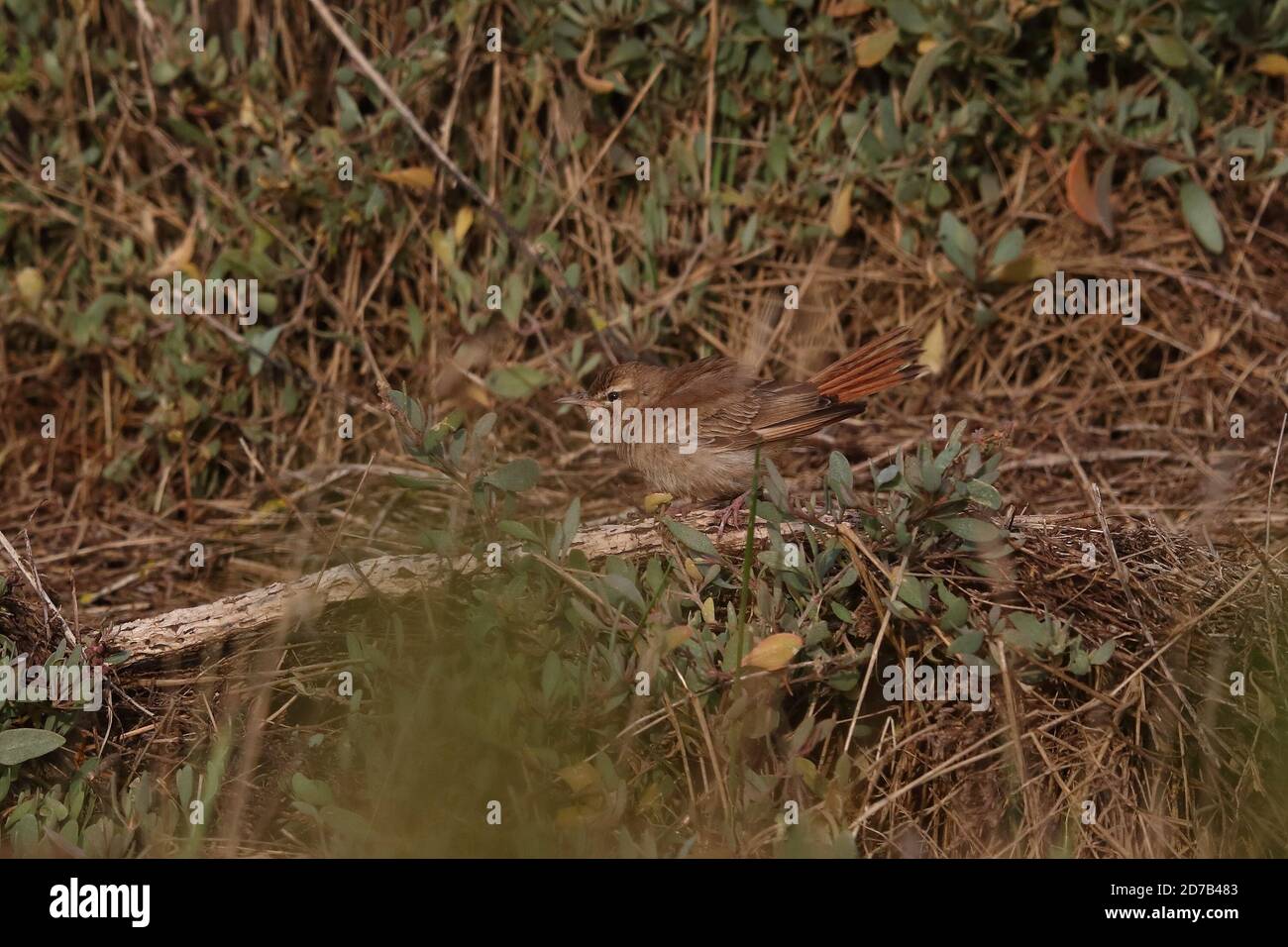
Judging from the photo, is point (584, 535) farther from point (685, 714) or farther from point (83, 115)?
point (83, 115)

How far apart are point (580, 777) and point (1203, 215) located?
11.5ft

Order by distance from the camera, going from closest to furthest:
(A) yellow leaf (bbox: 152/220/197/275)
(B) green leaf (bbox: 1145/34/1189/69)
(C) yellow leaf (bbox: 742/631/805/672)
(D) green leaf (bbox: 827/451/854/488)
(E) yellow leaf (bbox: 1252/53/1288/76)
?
(C) yellow leaf (bbox: 742/631/805/672)
(D) green leaf (bbox: 827/451/854/488)
(B) green leaf (bbox: 1145/34/1189/69)
(E) yellow leaf (bbox: 1252/53/1288/76)
(A) yellow leaf (bbox: 152/220/197/275)

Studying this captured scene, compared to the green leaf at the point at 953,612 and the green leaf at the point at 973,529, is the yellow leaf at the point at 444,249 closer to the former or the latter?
the green leaf at the point at 973,529

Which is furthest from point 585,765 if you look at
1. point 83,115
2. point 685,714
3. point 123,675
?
point 83,115

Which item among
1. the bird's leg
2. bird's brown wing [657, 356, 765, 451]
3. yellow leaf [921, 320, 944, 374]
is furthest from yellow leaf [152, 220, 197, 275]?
yellow leaf [921, 320, 944, 374]

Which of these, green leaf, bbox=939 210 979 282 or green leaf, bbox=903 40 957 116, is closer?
green leaf, bbox=903 40 957 116

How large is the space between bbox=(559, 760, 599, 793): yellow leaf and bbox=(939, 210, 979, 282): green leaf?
286 cm

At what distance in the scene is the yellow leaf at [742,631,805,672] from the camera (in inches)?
145

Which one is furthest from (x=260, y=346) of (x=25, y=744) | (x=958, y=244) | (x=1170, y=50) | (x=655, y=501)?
(x=1170, y=50)

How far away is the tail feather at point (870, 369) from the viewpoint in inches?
194

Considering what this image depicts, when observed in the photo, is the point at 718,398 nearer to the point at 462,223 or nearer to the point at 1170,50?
the point at 462,223

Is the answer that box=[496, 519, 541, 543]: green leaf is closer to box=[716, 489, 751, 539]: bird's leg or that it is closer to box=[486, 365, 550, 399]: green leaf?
box=[716, 489, 751, 539]: bird's leg

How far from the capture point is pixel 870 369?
16.2 ft

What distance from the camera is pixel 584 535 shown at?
4551 millimetres
